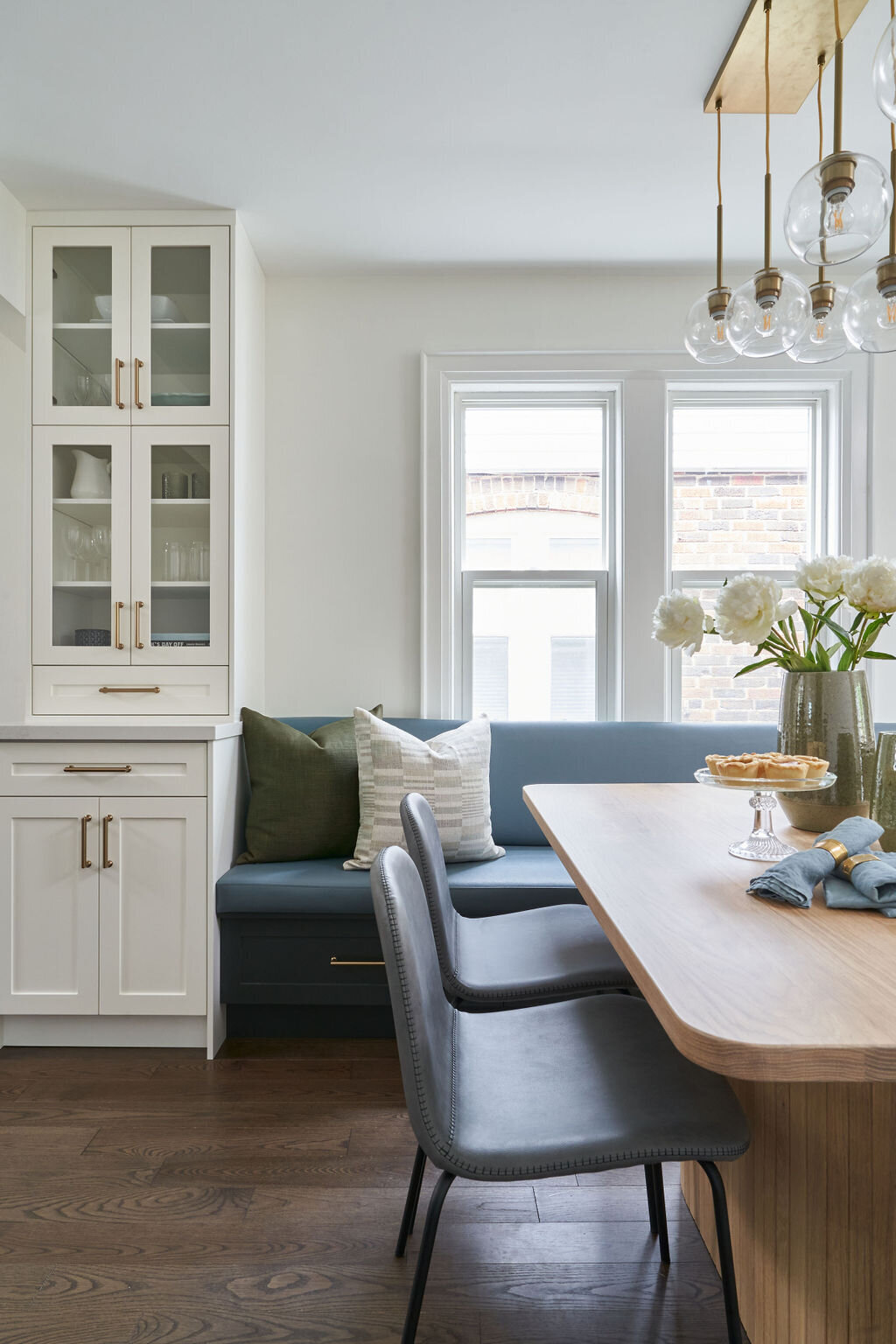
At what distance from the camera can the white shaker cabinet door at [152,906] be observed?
2564 millimetres

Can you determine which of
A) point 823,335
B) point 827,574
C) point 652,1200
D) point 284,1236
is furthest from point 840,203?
point 284,1236

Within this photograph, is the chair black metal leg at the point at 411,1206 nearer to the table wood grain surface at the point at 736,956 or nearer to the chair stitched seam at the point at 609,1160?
the chair stitched seam at the point at 609,1160

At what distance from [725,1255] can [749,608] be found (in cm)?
96

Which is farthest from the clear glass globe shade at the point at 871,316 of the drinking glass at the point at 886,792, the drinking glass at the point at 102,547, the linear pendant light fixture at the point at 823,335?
the drinking glass at the point at 102,547

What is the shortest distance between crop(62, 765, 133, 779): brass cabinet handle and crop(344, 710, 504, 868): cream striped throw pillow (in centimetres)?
72

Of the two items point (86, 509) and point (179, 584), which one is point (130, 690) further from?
point (86, 509)

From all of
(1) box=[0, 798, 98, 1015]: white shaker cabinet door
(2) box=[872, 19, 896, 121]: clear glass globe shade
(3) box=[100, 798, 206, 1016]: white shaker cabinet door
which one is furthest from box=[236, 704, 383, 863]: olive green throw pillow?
(2) box=[872, 19, 896, 121]: clear glass globe shade

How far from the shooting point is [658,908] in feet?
3.78

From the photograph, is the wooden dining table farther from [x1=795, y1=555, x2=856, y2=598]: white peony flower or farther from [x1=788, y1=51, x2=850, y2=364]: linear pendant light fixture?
[x1=788, y1=51, x2=850, y2=364]: linear pendant light fixture

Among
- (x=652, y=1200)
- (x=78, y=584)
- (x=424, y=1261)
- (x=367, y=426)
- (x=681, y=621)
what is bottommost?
(x=652, y=1200)

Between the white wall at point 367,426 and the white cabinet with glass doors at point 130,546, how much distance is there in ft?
1.68

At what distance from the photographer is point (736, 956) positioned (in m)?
0.96

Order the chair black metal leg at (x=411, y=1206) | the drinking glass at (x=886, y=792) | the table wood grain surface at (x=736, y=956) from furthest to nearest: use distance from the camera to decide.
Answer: the chair black metal leg at (x=411, y=1206) → the drinking glass at (x=886, y=792) → the table wood grain surface at (x=736, y=956)

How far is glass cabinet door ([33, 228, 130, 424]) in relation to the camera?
2.83 meters
